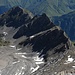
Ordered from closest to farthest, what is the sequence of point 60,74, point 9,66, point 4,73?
point 60,74
point 4,73
point 9,66

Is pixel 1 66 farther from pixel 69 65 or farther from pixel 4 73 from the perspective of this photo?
pixel 69 65

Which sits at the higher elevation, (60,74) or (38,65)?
(60,74)

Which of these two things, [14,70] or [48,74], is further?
[14,70]

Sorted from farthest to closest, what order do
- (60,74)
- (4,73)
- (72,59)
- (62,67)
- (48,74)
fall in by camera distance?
(4,73), (72,59), (62,67), (48,74), (60,74)

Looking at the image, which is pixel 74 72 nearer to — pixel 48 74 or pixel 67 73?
pixel 67 73

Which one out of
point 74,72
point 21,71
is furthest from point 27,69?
point 74,72

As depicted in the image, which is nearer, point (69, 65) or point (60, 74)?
point (60, 74)

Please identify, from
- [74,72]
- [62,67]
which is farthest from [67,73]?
[62,67]

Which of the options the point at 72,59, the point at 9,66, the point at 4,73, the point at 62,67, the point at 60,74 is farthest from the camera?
the point at 9,66

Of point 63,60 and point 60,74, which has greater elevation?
point 60,74
